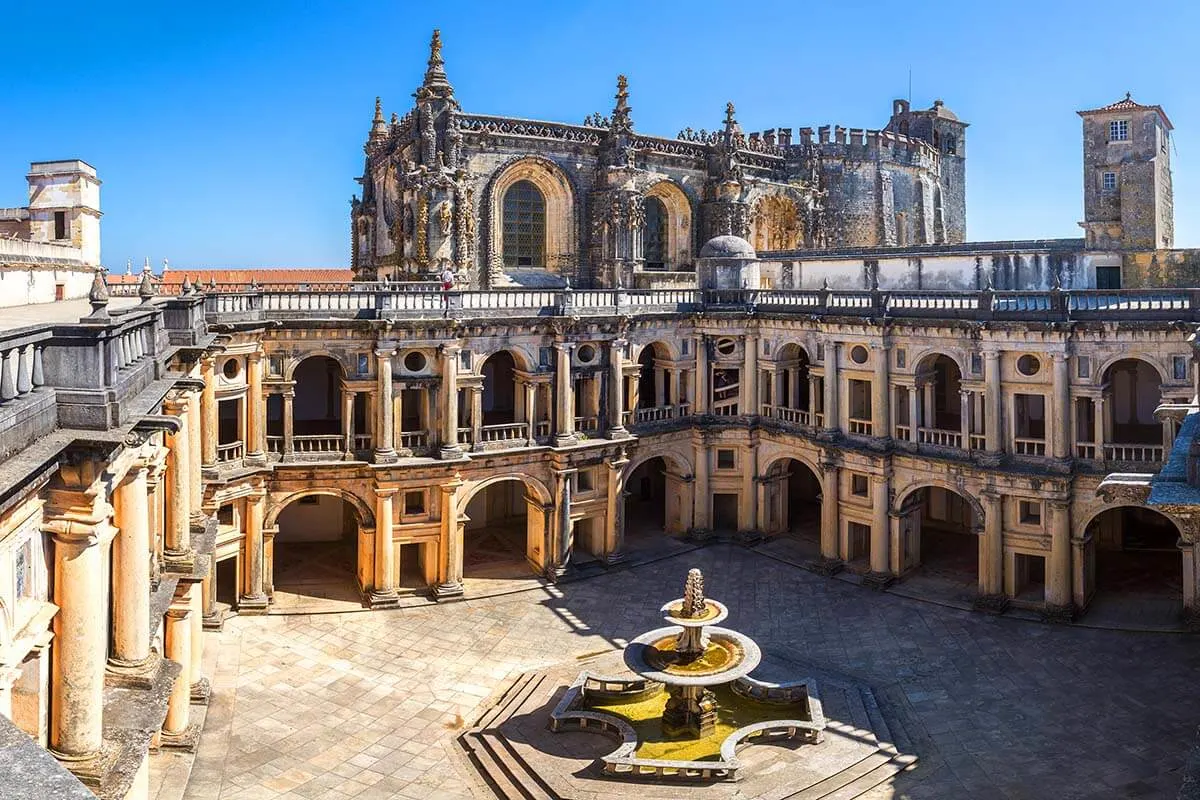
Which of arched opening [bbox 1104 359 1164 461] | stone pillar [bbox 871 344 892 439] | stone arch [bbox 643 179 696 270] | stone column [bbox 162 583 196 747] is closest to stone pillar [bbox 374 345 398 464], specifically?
stone column [bbox 162 583 196 747]

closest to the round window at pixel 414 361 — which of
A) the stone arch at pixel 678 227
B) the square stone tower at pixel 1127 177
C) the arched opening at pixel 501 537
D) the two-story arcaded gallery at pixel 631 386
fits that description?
the two-story arcaded gallery at pixel 631 386

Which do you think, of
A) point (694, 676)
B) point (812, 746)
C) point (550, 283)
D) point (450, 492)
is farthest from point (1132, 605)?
point (550, 283)

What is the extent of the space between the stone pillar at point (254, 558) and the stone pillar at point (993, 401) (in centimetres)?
2443

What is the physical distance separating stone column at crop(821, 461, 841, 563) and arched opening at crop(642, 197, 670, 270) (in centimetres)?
1711

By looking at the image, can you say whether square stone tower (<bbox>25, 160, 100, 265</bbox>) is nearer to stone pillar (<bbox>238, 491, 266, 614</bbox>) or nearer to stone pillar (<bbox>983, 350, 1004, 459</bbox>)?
stone pillar (<bbox>238, 491, 266, 614</bbox>)

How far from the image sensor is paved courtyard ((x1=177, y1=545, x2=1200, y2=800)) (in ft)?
74.3

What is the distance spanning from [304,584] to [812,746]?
19.9 m

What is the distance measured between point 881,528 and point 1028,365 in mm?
7738

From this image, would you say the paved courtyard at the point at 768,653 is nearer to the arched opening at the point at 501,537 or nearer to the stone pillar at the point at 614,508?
the stone pillar at the point at 614,508

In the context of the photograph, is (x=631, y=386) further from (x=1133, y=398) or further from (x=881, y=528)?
(x=1133, y=398)

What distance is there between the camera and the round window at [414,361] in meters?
35.1

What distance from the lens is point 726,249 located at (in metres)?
42.8

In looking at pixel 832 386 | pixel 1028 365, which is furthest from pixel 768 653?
pixel 1028 365

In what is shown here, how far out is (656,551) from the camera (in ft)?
131
